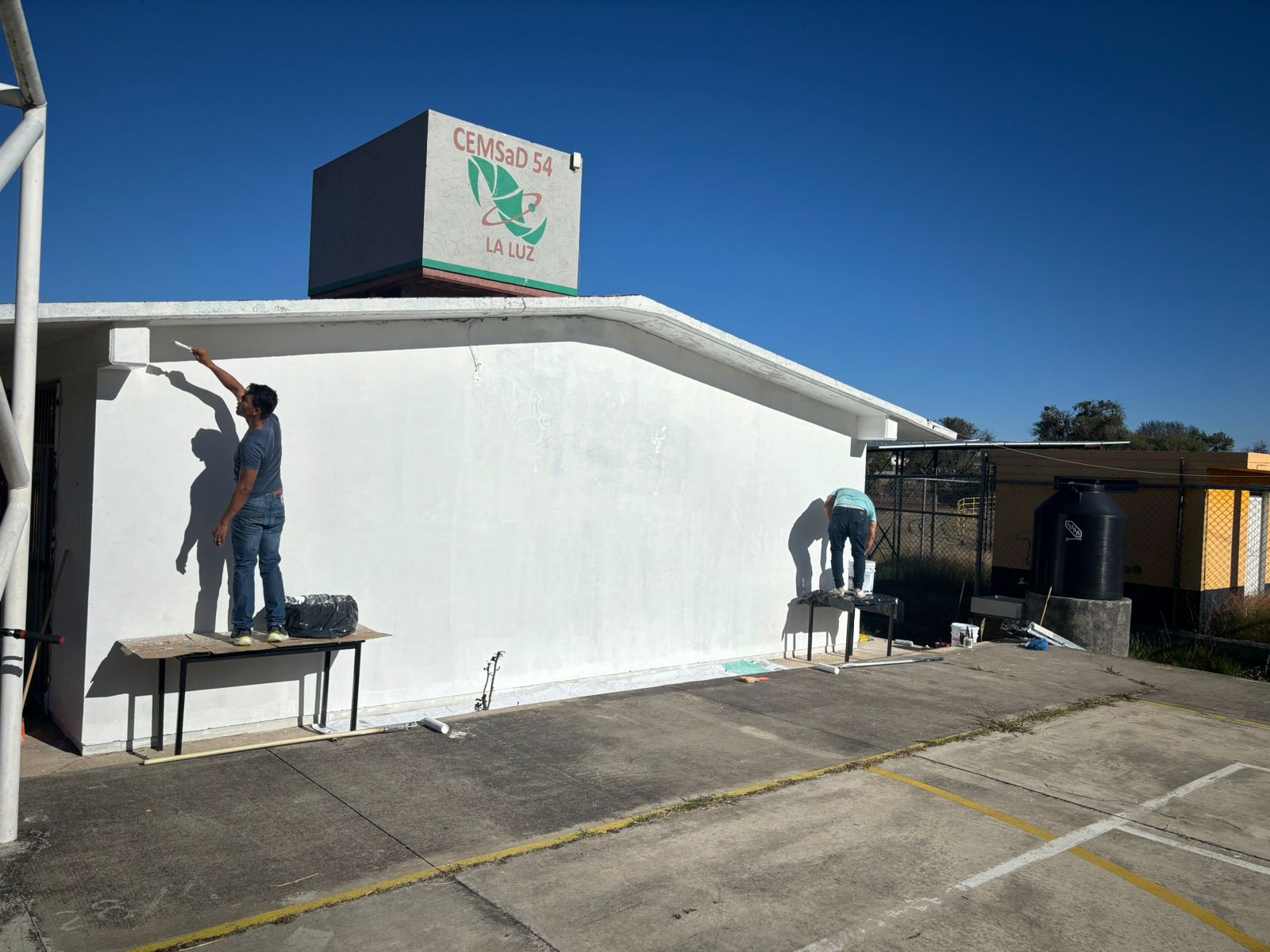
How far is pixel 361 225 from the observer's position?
10539 mm

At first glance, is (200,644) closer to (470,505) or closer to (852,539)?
(470,505)

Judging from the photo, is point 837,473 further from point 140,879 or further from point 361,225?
point 140,879

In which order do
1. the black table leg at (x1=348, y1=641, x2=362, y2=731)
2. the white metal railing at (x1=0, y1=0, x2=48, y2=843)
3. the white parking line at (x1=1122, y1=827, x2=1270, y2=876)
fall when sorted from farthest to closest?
the black table leg at (x1=348, y1=641, x2=362, y2=731) → the white parking line at (x1=1122, y1=827, x2=1270, y2=876) → the white metal railing at (x1=0, y1=0, x2=48, y2=843)

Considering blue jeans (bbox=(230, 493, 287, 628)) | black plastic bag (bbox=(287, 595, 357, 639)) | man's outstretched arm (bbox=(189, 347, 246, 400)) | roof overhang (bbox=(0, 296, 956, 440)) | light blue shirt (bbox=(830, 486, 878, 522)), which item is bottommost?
black plastic bag (bbox=(287, 595, 357, 639))

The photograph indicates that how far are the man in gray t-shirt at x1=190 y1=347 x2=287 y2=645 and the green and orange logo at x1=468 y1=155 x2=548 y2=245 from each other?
164 inches

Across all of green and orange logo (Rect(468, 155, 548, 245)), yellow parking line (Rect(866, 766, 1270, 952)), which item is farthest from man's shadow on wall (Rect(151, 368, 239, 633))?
yellow parking line (Rect(866, 766, 1270, 952))

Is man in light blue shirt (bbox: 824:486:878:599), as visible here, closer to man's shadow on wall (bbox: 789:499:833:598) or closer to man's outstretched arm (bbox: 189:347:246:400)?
man's shadow on wall (bbox: 789:499:833:598)

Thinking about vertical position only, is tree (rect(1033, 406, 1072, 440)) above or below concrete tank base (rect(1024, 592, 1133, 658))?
above

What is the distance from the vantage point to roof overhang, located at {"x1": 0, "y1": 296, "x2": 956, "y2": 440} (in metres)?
6.06

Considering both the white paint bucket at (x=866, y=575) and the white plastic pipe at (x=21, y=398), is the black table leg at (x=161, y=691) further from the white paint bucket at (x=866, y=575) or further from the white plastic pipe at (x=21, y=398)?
the white paint bucket at (x=866, y=575)

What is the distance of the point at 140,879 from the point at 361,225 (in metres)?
7.74

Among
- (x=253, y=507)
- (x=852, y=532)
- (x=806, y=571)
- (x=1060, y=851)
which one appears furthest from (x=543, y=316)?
(x=1060, y=851)

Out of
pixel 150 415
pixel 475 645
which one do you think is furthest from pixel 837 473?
pixel 150 415

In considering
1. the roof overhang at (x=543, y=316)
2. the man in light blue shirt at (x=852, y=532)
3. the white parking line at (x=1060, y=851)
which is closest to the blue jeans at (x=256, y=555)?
the roof overhang at (x=543, y=316)
